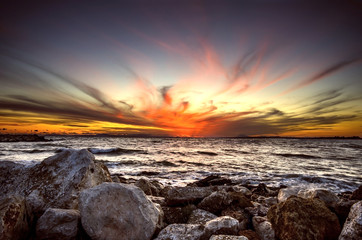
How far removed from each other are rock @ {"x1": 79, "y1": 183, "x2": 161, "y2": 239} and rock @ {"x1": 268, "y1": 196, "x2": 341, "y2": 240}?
211 cm

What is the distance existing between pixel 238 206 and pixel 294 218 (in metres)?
1.89

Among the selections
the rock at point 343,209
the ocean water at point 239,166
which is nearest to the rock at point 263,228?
the rock at point 343,209

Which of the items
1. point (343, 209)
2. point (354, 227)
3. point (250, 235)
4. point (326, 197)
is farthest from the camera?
point (326, 197)

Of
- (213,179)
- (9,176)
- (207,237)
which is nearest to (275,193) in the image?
(213,179)

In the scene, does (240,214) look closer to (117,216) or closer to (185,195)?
(185,195)

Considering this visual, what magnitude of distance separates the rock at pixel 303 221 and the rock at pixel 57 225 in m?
3.34

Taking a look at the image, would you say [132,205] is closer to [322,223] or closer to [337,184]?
[322,223]

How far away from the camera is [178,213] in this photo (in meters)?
4.24

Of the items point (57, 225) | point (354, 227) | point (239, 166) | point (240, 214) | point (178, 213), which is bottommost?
point (239, 166)

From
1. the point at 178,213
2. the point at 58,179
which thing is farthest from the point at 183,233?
the point at 58,179

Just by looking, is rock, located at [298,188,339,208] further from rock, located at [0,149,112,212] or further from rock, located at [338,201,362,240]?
rock, located at [0,149,112,212]

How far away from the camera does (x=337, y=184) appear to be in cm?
1145

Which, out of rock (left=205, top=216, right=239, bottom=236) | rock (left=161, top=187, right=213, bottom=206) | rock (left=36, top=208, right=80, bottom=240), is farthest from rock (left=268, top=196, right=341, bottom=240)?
rock (left=36, top=208, right=80, bottom=240)

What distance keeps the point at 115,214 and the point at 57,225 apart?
89cm
